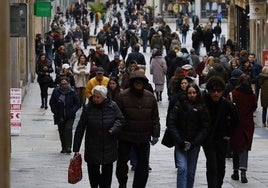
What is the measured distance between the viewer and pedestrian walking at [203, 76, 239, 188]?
13078 mm

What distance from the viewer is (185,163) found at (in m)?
13.0

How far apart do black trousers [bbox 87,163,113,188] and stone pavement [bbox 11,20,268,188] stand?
83.3 inches

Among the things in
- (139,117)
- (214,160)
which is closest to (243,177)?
(214,160)

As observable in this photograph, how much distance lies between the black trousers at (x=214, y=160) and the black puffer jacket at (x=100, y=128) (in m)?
1.22

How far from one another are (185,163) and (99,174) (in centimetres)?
105

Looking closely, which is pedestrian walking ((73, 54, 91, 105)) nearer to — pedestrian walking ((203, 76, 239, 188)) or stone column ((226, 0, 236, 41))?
pedestrian walking ((203, 76, 239, 188))

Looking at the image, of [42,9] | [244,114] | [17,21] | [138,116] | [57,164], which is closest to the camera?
[138,116]

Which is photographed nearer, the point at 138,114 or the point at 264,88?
the point at 138,114

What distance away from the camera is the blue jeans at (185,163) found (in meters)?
13.0

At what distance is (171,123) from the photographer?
12859 mm

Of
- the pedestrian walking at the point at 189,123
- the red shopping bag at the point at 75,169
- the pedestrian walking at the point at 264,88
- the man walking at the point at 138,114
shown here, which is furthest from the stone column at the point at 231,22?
the red shopping bag at the point at 75,169

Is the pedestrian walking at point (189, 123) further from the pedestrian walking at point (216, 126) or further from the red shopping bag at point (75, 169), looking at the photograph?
the red shopping bag at point (75, 169)

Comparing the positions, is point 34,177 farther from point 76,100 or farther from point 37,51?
point 37,51

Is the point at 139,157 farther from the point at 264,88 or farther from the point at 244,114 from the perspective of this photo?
the point at 264,88
